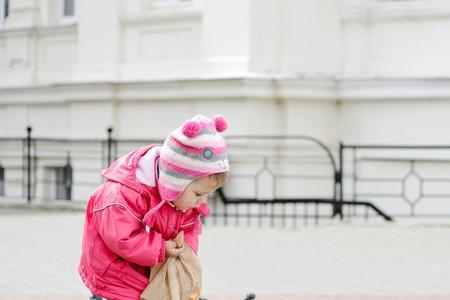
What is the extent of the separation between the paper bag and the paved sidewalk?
105 inches

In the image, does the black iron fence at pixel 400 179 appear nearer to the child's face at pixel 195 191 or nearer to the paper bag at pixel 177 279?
the paper bag at pixel 177 279

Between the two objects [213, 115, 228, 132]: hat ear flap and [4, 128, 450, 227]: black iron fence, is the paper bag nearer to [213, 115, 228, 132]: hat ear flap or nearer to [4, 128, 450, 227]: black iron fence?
[213, 115, 228, 132]: hat ear flap

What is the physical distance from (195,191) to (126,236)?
1.02ft

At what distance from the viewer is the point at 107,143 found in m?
13.5

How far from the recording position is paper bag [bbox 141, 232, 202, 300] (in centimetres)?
403

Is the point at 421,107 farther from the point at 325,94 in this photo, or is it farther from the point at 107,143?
the point at 107,143

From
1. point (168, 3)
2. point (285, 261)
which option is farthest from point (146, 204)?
point (168, 3)

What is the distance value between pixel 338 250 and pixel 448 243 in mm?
1197

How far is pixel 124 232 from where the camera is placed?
3.89 m

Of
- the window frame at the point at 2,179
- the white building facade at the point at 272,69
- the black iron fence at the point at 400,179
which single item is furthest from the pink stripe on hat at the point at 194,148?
the window frame at the point at 2,179

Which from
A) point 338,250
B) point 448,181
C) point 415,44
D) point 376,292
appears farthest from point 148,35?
point 376,292

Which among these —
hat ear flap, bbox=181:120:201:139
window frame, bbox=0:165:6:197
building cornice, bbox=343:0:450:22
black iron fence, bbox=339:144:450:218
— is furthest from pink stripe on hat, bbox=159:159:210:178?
window frame, bbox=0:165:6:197

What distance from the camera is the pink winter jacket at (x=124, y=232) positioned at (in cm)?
390

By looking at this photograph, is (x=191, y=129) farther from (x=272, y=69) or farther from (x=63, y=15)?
(x=63, y=15)
